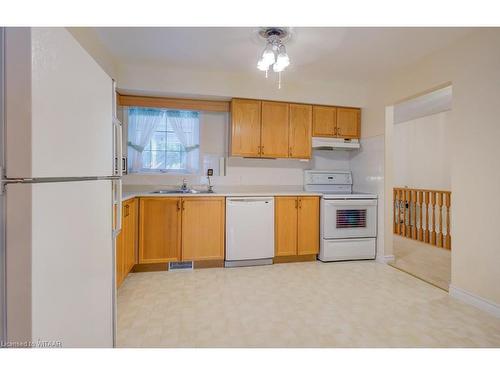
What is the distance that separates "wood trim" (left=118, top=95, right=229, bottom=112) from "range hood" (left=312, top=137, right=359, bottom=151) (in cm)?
133

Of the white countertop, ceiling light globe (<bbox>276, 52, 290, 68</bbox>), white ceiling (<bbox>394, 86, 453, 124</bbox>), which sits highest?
white ceiling (<bbox>394, 86, 453, 124</bbox>)

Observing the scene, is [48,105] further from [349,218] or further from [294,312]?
[349,218]

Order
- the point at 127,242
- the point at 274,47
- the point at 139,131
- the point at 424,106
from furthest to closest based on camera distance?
the point at 424,106, the point at 139,131, the point at 127,242, the point at 274,47

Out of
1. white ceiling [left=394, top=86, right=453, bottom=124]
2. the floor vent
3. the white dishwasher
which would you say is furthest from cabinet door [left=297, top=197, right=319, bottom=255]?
white ceiling [left=394, top=86, right=453, bottom=124]

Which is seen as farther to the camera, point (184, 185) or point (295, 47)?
point (184, 185)

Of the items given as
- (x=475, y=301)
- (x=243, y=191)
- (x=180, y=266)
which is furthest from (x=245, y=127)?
(x=475, y=301)

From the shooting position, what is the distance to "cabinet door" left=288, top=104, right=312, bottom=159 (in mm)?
3668

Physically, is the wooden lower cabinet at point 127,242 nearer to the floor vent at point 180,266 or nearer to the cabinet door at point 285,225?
the floor vent at point 180,266

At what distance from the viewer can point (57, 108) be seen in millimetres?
854

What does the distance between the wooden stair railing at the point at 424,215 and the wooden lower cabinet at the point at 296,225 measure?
2.32 m

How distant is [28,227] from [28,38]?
1.68ft

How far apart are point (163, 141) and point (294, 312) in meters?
2.71

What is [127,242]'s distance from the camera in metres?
2.70

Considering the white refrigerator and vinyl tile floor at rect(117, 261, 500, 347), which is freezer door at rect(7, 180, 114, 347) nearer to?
the white refrigerator
